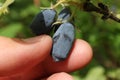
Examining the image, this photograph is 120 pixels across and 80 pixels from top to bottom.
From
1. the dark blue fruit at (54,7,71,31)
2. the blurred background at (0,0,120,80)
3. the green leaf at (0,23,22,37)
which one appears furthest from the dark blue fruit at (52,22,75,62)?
the green leaf at (0,23,22,37)

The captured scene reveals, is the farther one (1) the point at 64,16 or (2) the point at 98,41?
(2) the point at 98,41

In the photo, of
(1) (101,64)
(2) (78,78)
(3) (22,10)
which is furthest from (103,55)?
(3) (22,10)

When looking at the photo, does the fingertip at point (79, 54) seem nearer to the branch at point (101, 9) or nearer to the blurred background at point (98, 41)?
the branch at point (101, 9)

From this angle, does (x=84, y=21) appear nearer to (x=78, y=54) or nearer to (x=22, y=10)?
(x=22, y=10)

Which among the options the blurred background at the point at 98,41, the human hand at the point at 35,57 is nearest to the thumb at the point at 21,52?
the human hand at the point at 35,57

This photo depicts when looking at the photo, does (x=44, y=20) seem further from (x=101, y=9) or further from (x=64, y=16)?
(x=101, y=9)

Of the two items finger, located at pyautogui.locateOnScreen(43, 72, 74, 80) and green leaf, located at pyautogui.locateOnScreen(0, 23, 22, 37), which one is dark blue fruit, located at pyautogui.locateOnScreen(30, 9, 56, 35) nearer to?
finger, located at pyautogui.locateOnScreen(43, 72, 74, 80)

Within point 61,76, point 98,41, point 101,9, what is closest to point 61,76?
point 61,76
